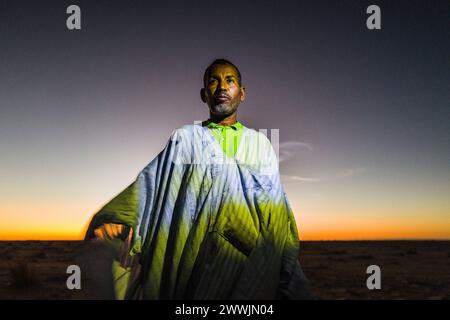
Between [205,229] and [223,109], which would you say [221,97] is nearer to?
[223,109]

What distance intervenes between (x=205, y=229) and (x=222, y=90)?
3.73 feet

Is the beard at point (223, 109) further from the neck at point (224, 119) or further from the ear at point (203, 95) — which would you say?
the ear at point (203, 95)

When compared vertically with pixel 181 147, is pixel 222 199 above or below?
below

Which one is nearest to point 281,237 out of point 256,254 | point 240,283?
point 256,254

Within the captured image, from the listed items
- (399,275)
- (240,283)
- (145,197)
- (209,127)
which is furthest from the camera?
(399,275)

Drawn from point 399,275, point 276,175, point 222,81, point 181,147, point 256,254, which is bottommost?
point 399,275

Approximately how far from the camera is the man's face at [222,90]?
11.4ft

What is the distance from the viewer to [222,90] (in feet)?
11.3

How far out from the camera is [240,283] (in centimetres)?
312

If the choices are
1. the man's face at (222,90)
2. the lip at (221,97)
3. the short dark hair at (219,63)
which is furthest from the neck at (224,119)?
the short dark hair at (219,63)

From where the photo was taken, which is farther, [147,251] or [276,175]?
[276,175]

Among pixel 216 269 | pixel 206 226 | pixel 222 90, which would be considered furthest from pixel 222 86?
pixel 216 269
